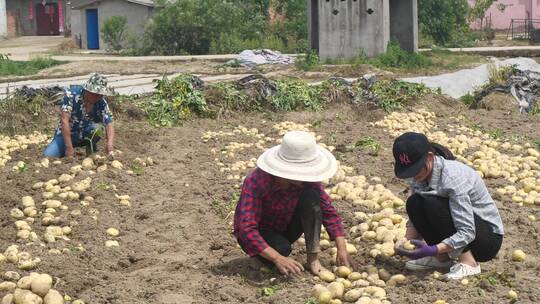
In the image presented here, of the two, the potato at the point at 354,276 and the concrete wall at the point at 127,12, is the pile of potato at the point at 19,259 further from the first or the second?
the concrete wall at the point at 127,12

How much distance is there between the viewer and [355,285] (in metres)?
4.59

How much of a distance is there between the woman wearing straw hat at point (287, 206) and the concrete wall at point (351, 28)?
15637 millimetres

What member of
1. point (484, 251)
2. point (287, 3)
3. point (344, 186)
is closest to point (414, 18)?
point (287, 3)

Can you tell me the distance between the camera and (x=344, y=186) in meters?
6.76

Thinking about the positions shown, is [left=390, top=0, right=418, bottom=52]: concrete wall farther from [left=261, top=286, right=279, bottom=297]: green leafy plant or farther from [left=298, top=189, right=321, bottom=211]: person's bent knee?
[left=261, top=286, right=279, bottom=297]: green leafy plant

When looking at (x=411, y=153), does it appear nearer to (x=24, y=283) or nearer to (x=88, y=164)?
(x=24, y=283)

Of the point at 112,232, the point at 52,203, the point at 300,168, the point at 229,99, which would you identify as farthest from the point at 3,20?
the point at 300,168

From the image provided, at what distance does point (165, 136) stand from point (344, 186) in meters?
3.27

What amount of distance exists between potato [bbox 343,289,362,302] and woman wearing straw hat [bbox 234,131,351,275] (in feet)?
1.27

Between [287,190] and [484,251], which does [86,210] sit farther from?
[484,251]

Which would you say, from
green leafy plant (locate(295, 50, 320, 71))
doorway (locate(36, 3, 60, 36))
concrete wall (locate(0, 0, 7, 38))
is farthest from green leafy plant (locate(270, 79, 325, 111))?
doorway (locate(36, 3, 60, 36))

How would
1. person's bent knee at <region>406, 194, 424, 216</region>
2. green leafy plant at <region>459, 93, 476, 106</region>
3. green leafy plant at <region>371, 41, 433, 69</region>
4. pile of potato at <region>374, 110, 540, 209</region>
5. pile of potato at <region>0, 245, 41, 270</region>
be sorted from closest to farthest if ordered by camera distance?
person's bent knee at <region>406, 194, 424, 216</region>
pile of potato at <region>0, 245, 41, 270</region>
pile of potato at <region>374, 110, 540, 209</region>
green leafy plant at <region>459, 93, 476, 106</region>
green leafy plant at <region>371, 41, 433, 69</region>

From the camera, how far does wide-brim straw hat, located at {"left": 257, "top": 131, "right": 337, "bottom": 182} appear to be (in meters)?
4.40

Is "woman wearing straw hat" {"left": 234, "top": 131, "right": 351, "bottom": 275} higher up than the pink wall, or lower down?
lower down
